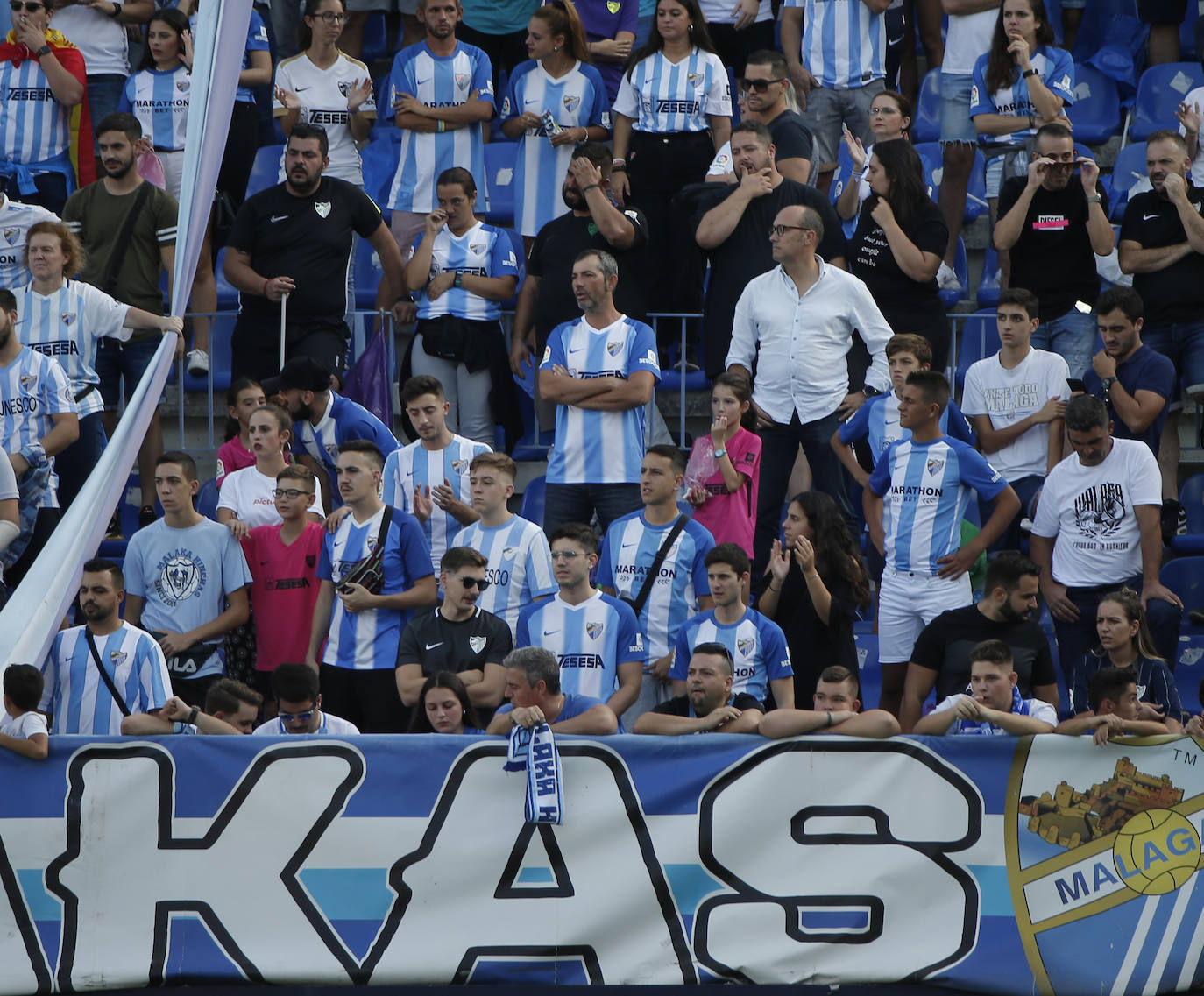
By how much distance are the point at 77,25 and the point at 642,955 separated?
811 centimetres

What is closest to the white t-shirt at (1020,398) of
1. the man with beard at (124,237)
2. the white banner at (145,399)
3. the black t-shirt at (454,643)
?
the black t-shirt at (454,643)

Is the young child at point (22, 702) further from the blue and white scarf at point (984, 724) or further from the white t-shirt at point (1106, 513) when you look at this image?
the white t-shirt at point (1106, 513)

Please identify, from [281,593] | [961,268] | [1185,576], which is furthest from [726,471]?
[961,268]

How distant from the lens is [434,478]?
29.1 ft

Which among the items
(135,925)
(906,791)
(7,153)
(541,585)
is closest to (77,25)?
(7,153)

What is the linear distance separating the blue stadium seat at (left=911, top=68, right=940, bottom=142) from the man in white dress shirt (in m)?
3.21

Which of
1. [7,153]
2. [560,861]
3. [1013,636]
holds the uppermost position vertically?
[7,153]

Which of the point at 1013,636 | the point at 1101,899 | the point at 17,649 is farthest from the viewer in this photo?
the point at 1013,636

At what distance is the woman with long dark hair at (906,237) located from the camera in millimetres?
9805

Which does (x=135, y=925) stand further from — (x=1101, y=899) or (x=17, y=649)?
(x=1101, y=899)

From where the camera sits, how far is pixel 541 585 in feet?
27.5

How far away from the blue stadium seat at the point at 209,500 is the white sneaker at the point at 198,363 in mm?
1108

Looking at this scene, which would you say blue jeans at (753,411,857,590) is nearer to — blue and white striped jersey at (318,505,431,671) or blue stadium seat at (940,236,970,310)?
blue and white striped jersey at (318,505,431,671)

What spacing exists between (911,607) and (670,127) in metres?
3.69
